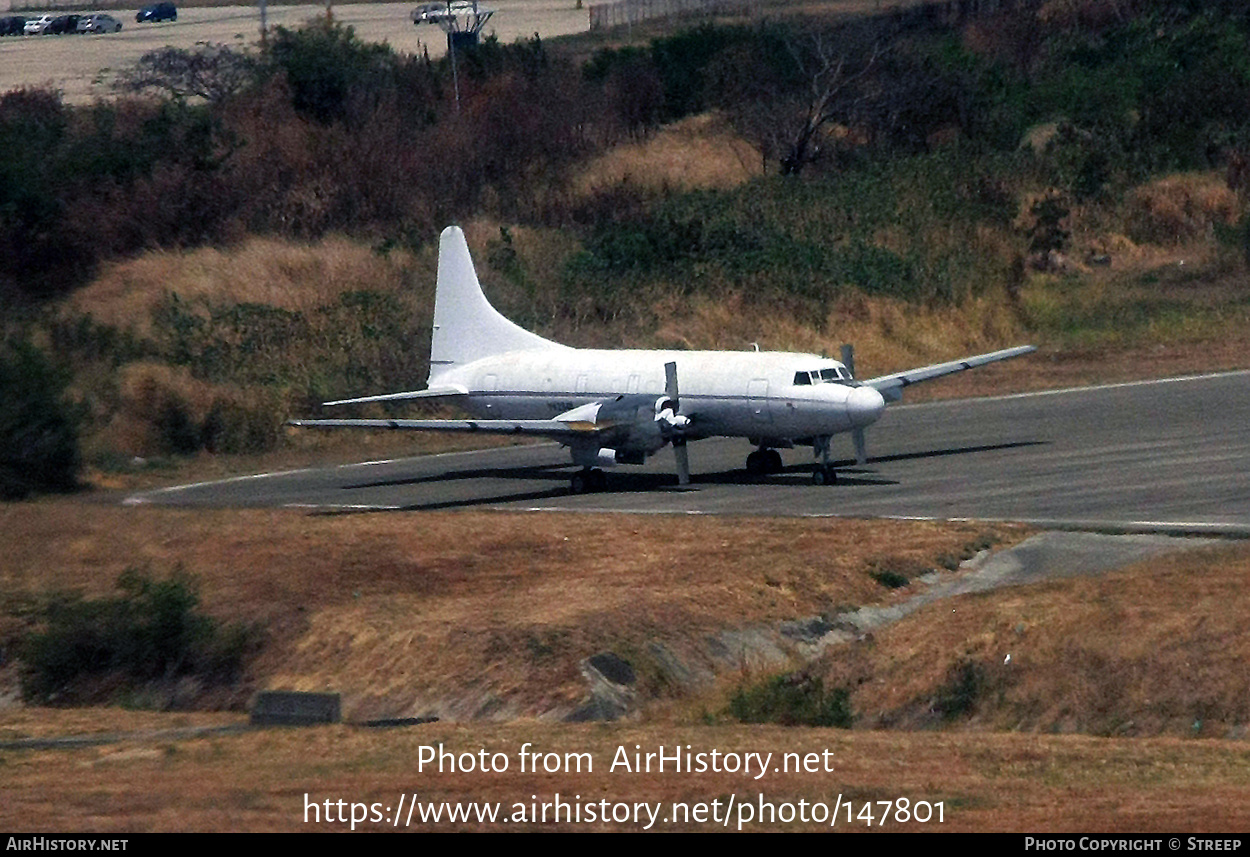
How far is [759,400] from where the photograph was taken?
3825 centimetres

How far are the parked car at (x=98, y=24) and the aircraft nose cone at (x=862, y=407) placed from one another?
9222 cm

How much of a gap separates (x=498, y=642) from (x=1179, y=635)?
31.3ft

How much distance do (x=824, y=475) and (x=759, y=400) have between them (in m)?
2.36

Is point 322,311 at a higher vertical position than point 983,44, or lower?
lower

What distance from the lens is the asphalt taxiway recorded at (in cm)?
3478

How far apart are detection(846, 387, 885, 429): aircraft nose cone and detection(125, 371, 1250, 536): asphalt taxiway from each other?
1510 mm

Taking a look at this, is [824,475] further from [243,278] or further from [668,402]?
[243,278]

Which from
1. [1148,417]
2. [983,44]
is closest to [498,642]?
[1148,417]

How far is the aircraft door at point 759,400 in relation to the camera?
38.2 m

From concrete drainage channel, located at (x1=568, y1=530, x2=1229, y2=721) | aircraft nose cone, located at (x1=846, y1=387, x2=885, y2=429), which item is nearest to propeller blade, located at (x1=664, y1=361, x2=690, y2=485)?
aircraft nose cone, located at (x1=846, y1=387, x2=885, y2=429)

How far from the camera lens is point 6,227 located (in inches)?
2603

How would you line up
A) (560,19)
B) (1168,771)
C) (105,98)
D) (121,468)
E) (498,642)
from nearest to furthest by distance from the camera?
(1168,771), (498,642), (121,468), (105,98), (560,19)

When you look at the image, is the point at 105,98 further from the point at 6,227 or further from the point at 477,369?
the point at 477,369

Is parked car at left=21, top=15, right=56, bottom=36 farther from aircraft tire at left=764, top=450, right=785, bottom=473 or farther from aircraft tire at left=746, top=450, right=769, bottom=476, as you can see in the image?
aircraft tire at left=764, top=450, right=785, bottom=473
